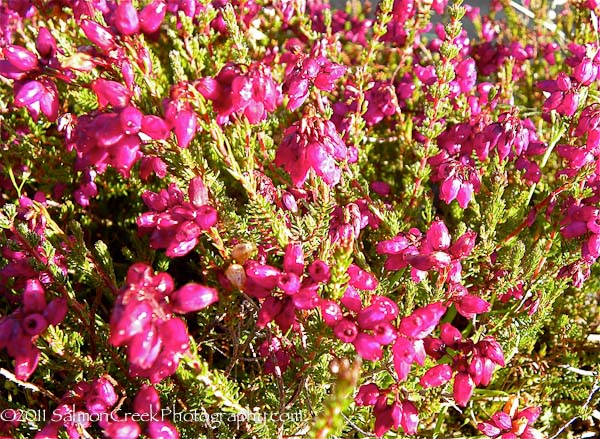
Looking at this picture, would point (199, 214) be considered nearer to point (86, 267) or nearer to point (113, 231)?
point (86, 267)

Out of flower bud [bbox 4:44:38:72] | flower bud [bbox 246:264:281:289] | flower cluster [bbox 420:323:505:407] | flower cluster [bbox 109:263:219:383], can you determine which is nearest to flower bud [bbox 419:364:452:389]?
flower cluster [bbox 420:323:505:407]

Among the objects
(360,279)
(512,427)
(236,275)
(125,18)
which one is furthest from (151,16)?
(512,427)

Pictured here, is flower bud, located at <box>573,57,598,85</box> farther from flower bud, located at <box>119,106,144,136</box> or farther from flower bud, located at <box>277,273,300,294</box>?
flower bud, located at <box>119,106,144,136</box>

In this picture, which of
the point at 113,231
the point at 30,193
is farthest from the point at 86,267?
the point at 30,193

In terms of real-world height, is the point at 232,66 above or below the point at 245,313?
above

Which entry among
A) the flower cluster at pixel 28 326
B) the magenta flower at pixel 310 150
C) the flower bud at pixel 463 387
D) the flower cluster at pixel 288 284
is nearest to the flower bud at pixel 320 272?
the flower cluster at pixel 288 284

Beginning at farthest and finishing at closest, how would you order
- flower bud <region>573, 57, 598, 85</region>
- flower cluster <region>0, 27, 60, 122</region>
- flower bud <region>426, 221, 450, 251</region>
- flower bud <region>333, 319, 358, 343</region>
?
1. flower bud <region>573, 57, 598, 85</region>
2. flower bud <region>426, 221, 450, 251</region>
3. flower cluster <region>0, 27, 60, 122</region>
4. flower bud <region>333, 319, 358, 343</region>

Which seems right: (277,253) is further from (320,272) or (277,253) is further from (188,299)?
(188,299)

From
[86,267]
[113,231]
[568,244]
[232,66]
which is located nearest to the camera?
[232,66]
